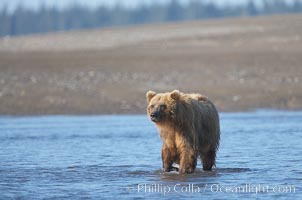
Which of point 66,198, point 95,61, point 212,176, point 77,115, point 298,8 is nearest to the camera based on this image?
point 66,198

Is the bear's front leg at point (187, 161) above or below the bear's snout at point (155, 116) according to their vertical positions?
below

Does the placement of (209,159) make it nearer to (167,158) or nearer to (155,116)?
(167,158)

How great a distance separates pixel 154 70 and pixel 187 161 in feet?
57.0

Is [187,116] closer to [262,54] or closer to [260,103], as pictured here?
[260,103]

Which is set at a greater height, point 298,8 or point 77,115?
point 298,8

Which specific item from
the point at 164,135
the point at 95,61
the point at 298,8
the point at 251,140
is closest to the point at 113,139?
the point at 251,140

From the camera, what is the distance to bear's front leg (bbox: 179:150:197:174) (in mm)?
12164

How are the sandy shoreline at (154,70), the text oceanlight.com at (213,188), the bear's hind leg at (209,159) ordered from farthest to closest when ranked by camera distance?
1. the sandy shoreline at (154,70)
2. the bear's hind leg at (209,159)
3. the text oceanlight.com at (213,188)

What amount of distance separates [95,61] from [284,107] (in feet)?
28.5

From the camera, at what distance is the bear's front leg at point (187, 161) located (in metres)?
12.2

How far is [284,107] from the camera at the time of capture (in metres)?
25.0

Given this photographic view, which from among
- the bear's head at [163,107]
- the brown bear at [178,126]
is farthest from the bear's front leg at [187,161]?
the bear's head at [163,107]

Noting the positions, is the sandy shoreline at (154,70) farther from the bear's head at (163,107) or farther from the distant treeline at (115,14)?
the distant treeline at (115,14)

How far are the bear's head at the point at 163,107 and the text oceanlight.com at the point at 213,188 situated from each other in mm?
1129
